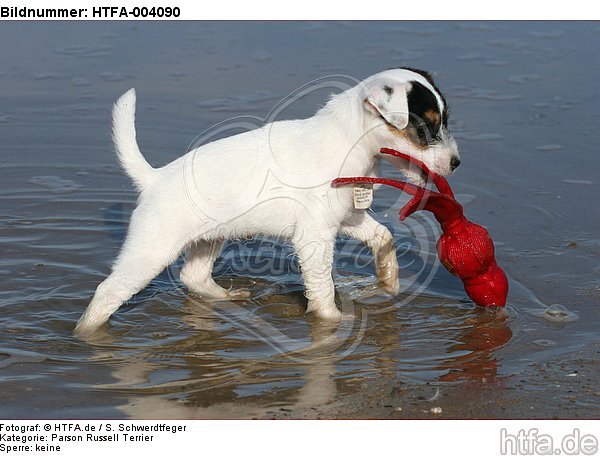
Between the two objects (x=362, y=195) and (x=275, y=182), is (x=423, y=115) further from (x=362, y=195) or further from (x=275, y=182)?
(x=275, y=182)

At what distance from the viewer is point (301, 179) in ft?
18.6

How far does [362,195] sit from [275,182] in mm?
525

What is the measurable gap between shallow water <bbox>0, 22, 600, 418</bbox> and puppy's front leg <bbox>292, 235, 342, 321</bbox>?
0.15 meters

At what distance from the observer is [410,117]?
538 centimetres

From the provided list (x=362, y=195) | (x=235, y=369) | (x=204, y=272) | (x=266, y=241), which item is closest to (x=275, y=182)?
(x=362, y=195)

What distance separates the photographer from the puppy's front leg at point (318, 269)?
568cm

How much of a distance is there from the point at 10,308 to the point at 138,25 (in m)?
7.18

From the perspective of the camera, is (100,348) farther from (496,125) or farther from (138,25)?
(138,25)

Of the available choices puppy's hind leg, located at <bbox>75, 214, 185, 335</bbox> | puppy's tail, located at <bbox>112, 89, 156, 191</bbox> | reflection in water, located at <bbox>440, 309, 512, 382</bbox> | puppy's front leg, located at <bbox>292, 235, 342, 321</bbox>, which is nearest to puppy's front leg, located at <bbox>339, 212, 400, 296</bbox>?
puppy's front leg, located at <bbox>292, 235, 342, 321</bbox>

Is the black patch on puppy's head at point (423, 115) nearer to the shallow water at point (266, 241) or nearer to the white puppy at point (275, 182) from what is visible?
the white puppy at point (275, 182)

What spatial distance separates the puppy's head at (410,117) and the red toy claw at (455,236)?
0.08 metres

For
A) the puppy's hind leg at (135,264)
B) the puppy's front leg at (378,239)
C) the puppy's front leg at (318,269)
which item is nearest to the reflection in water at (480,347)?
the puppy's front leg at (378,239)

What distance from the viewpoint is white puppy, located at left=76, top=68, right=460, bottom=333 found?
5.49 m
